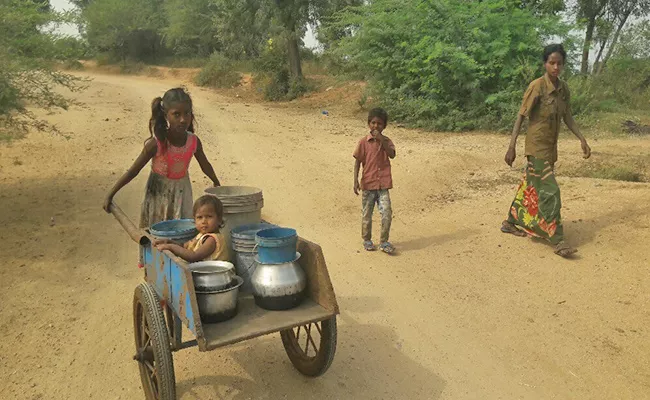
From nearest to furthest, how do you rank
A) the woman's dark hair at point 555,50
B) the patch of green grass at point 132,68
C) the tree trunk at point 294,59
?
the woman's dark hair at point 555,50, the tree trunk at point 294,59, the patch of green grass at point 132,68

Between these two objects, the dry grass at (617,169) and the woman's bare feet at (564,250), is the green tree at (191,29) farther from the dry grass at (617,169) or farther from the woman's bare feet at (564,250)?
the woman's bare feet at (564,250)

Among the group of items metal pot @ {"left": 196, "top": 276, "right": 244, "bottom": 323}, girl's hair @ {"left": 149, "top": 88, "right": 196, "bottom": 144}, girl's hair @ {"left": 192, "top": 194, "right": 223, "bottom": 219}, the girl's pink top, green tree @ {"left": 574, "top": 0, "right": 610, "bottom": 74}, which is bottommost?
metal pot @ {"left": 196, "top": 276, "right": 244, "bottom": 323}

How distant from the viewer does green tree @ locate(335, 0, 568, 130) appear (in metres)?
13.1

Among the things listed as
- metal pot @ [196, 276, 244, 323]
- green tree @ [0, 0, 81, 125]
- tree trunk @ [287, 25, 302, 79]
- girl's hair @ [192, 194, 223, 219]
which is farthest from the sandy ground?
tree trunk @ [287, 25, 302, 79]

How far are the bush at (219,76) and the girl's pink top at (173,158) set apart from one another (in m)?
23.4

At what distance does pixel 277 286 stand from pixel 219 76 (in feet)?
83.8

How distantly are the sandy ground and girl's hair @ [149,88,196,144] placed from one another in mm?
1549

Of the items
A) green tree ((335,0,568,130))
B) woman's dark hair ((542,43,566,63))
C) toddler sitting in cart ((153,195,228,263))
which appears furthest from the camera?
green tree ((335,0,568,130))

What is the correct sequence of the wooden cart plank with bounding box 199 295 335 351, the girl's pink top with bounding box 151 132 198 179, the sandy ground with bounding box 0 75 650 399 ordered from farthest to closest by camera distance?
the girl's pink top with bounding box 151 132 198 179, the sandy ground with bounding box 0 75 650 399, the wooden cart plank with bounding box 199 295 335 351

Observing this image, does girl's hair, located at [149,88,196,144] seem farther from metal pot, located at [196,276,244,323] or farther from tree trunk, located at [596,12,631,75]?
tree trunk, located at [596,12,631,75]

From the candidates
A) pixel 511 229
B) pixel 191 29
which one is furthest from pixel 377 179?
pixel 191 29

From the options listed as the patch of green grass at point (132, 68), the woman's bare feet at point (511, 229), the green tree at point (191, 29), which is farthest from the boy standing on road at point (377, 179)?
the green tree at point (191, 29)

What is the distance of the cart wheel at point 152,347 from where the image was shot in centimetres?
274

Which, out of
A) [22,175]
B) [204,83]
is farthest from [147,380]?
[204,83]
